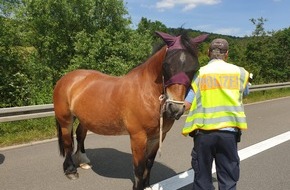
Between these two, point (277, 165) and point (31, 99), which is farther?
point (31, 99)

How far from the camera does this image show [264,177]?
15.3 ft

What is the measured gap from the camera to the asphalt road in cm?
442

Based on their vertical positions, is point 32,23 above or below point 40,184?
above

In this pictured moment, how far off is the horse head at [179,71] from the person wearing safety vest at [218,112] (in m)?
0.08

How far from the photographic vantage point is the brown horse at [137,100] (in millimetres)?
2965

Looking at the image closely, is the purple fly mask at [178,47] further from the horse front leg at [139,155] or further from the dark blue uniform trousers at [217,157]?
the horse front leg at [139,155]

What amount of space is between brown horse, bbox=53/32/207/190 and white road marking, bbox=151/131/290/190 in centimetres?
31

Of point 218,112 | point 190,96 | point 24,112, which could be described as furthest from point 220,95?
point 24,112

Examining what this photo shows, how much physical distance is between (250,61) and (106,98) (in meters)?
26.2

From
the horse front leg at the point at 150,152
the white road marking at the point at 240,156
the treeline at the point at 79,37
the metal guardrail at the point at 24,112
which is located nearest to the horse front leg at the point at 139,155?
the horse front leg at the point at 150,152

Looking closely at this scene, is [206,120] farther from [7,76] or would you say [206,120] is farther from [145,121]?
[7,76]

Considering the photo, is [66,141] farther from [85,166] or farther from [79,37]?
[79,37]

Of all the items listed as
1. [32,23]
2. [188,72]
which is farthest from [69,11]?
[188,72]

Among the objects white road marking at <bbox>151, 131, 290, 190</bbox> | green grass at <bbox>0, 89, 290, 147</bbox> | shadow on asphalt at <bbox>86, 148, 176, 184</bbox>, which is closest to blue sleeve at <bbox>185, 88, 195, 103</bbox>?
white road marking at <bbox>151, 131, 290, 190</bbox>
